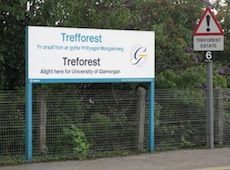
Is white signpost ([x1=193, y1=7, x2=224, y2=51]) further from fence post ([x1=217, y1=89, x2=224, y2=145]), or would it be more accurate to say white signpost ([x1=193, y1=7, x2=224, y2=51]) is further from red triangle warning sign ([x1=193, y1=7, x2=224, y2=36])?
fence post ([x1=217, y1=89, x2=224, y2=145])

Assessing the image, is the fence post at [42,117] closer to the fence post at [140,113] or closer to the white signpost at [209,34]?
the fence post at [140,113]

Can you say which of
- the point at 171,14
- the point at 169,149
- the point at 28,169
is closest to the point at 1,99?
the point at 28,169

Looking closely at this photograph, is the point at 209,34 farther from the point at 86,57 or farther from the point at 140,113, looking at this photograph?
the point at 86,57

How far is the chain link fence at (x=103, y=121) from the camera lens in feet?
37.6

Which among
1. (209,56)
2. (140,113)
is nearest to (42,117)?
(140,113)

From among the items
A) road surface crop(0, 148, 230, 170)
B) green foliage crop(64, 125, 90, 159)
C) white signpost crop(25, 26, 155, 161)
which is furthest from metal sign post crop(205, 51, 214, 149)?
green foliage crop(64, 125, 90, 159)

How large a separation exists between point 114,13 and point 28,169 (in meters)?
5.61

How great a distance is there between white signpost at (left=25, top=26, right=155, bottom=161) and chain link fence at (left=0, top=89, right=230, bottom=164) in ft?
1.05

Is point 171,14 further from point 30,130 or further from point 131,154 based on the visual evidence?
point 30,130

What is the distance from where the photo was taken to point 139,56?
41.6ft

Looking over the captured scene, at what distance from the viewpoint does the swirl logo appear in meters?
12.6

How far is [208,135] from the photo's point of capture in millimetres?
13688

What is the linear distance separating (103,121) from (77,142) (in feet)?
2.65

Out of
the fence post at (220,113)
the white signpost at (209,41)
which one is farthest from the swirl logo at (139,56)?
the fence post at (220,113)
